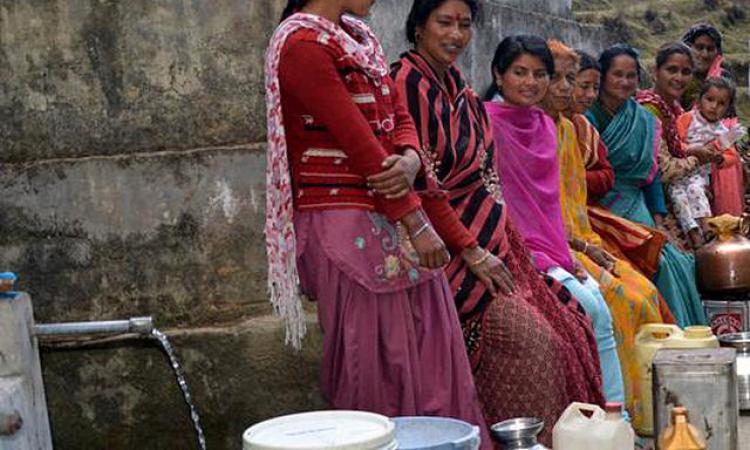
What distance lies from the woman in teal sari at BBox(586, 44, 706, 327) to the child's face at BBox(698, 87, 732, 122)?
0.94m

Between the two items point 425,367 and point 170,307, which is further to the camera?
point 170,307

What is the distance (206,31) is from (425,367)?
148 centimetres

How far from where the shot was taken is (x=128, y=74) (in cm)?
395

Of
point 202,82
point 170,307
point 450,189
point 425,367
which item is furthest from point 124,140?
point 425,367

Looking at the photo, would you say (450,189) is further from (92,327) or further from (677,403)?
(92,327)

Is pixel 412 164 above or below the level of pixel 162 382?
above

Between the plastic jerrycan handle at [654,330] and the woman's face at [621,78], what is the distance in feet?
4.59

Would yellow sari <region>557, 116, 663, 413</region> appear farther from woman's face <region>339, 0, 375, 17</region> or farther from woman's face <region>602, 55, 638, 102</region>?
woman's face <region>339, 0, 375, 17</region>

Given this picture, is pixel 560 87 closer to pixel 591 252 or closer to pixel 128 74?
pixel 591 252

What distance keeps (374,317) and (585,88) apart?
103 inches

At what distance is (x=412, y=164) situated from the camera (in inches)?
127

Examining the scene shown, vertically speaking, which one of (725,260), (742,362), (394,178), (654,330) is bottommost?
(742,362)

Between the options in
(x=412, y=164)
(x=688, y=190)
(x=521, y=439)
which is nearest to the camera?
(x=521, y=439)

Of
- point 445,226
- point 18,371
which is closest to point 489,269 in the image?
point 445,226
